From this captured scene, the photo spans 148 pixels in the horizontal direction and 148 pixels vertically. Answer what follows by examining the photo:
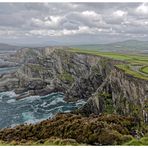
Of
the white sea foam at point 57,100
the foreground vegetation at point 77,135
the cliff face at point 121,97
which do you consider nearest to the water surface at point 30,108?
the white sea foam at point 57,100

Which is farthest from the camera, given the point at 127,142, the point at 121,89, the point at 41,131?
the point at 121,89

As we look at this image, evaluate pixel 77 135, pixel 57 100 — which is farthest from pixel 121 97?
pixel 57 100

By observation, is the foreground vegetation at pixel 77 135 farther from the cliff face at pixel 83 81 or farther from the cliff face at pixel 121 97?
the cliff face at pixel 83 81

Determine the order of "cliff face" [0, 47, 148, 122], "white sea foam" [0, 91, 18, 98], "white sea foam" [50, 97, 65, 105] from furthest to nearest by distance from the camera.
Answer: "white sea foam" [0, 91, 18, 98] < "white sea foam" [50, 97, 65, 105] < "cliff face" [0, 47, 148, 122]

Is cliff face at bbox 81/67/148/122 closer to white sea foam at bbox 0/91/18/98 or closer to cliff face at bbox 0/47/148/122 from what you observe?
cliff face at bbox 0/47/148/122

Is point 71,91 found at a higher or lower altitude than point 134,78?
lower

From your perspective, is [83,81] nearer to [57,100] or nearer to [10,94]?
[57,100]

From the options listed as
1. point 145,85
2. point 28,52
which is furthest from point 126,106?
point 28,52

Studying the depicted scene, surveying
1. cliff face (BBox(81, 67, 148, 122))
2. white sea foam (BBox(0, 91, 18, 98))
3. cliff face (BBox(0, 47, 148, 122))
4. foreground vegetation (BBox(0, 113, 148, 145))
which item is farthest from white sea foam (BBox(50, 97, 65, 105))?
foreground vegetation (BBox(0, 113, 148, 145))

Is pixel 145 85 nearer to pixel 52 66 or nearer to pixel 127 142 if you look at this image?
pixel 127 142
